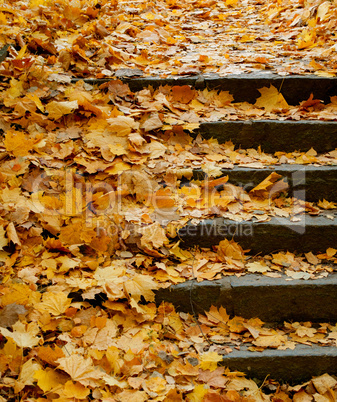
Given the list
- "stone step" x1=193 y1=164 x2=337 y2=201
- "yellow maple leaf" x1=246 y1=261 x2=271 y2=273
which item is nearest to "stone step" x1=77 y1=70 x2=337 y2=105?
"stone step" x1=193 y1=164 x2=337 y2=201

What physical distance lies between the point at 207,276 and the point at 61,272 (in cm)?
82

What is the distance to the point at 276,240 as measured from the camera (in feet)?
7.32

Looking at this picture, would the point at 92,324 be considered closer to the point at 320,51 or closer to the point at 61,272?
the point at 61,272

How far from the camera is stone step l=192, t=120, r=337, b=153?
2.65m

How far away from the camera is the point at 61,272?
6.24 ft

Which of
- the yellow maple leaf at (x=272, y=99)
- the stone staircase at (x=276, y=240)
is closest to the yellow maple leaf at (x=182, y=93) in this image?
the stone staircase at (x=276, y=240)

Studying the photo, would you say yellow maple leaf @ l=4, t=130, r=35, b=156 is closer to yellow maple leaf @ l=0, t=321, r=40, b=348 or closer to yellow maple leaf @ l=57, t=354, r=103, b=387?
yellow maple leaf @ l=0, t=321, r=40, b=348

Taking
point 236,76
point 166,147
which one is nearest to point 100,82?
point 166,147

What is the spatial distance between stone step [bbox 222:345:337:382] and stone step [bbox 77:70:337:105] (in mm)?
2022

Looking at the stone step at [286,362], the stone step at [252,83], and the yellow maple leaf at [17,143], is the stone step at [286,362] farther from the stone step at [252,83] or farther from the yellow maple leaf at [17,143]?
the stone step at [252,83]

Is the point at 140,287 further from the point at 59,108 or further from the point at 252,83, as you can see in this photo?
the point at 252,83

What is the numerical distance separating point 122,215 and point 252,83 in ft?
5.45

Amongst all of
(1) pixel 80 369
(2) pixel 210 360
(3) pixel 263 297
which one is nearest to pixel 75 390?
(1) pixel 80 369

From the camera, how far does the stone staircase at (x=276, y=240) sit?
1.86 m
